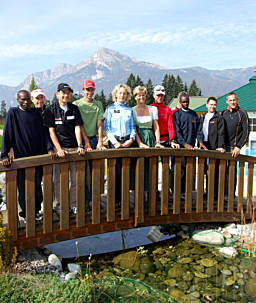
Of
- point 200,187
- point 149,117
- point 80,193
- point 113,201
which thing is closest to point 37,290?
point 80,193

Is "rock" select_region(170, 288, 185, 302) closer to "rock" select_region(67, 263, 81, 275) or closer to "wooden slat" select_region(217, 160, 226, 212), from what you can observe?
"rock" select_region(67, 263, 81, 275)

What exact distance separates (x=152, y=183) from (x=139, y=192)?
258 millimetres

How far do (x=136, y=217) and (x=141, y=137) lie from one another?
1249 mm

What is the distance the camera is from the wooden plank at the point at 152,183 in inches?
192

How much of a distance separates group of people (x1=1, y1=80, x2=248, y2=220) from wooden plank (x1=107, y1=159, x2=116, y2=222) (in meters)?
0.23

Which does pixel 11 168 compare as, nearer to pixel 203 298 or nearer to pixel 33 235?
pixel 33 235

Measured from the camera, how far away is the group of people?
4.11 metres

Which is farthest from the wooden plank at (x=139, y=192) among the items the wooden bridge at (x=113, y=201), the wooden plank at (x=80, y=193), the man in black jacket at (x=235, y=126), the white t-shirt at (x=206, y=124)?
the man in black jacket at (x=235, y=126)

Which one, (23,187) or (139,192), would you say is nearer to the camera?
(23,187)

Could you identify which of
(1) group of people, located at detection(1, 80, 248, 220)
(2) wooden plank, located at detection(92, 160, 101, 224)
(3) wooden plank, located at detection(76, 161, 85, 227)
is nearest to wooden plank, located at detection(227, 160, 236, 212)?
(1) group of people, located at detection(1, 80, 248, 220)

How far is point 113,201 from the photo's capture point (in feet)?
15.2

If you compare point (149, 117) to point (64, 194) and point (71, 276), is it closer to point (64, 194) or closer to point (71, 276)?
point (64, 194)

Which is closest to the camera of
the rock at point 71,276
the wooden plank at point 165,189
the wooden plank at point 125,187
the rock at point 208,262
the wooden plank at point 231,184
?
the rock at point 71,276

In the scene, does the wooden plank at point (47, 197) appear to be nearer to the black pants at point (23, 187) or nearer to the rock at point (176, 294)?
the black pants at point (23, 187)
